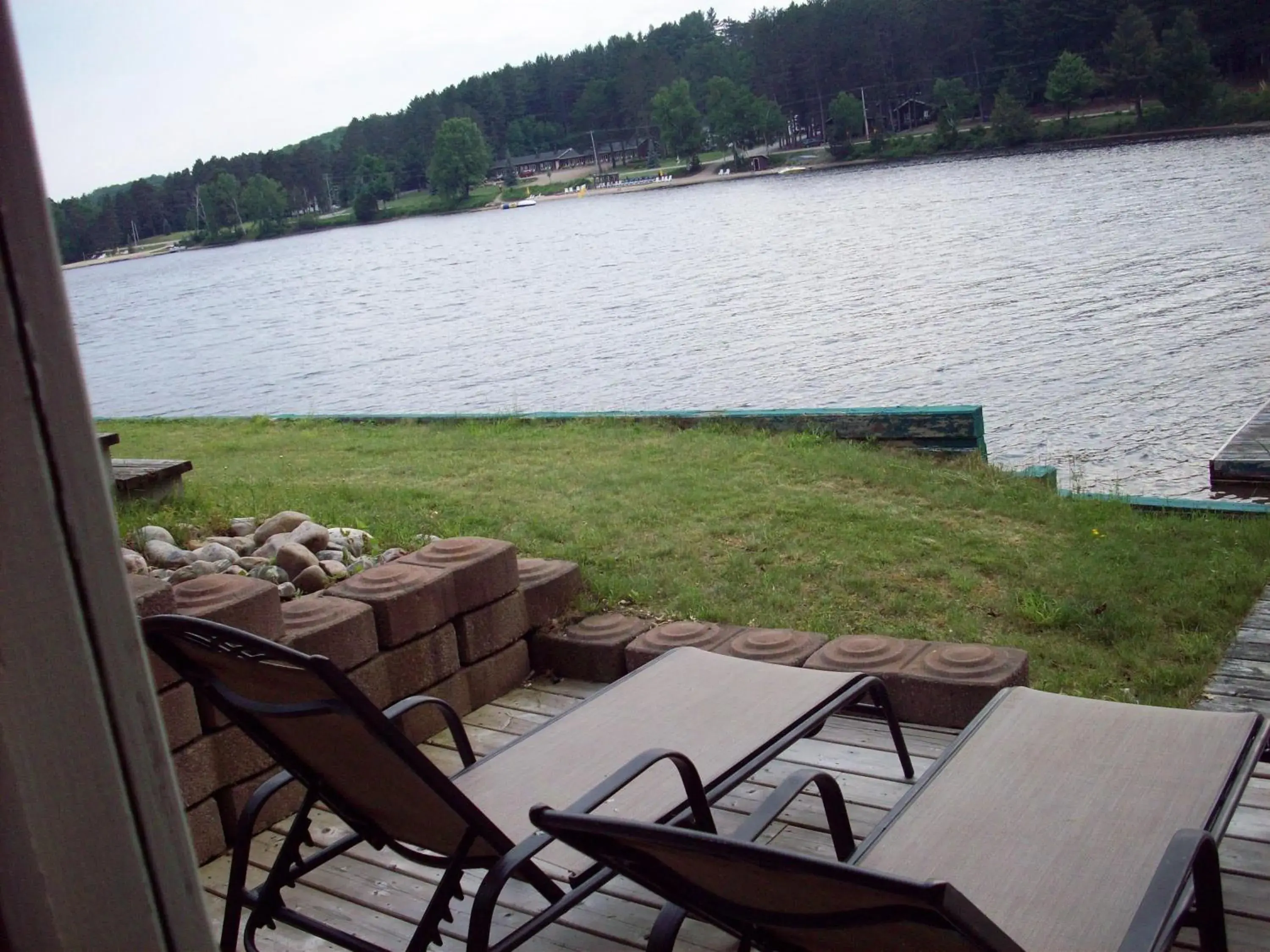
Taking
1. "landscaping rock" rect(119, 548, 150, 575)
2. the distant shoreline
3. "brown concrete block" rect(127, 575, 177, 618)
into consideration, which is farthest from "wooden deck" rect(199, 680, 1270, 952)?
the distant shoreline

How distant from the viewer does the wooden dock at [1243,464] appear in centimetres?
721

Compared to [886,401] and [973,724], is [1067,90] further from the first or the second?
[973,724]


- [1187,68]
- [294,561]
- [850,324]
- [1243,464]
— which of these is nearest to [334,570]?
[294,561]

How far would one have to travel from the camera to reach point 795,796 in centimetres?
231

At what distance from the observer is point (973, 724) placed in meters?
2.77

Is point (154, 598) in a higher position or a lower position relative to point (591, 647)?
higher

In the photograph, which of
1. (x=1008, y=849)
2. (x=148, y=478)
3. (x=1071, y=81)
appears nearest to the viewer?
(x=1008, y=849)

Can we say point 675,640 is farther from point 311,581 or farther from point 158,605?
point 158,605

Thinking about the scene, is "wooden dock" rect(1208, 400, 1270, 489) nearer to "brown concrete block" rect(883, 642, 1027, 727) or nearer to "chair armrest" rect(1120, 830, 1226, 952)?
"brown concrete block" rect(883, 642, 1027, 727)

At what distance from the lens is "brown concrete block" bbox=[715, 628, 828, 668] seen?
3.73m

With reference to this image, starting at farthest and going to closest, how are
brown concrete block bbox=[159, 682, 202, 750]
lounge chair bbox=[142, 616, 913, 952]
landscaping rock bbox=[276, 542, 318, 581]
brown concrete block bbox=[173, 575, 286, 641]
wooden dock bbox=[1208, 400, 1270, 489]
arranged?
wooden dock bbox=[1208, 400, 1270, 489]
landscaping rock bbox=[276, 542, 318, 581]
brown concrete block bbox=[173, 575, 286, 641]
brown concrete block bbox=[159, 682, 202, 750]
lounge chair bbox=[142, 616, 913, 952]

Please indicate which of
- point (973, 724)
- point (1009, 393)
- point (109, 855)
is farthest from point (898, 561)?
point (1009, 393)

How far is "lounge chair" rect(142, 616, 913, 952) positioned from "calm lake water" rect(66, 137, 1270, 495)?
78cm

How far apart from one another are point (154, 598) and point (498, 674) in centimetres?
134
